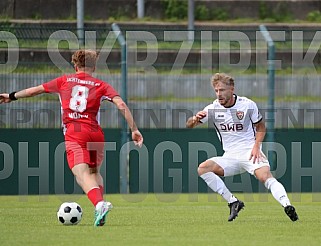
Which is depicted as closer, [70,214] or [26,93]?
[70,214]

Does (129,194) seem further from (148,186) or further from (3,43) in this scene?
(3,43)

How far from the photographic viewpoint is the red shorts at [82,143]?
10102 millimetres

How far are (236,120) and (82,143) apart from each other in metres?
2.26

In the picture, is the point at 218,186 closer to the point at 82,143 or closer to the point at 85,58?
the point at 82,143

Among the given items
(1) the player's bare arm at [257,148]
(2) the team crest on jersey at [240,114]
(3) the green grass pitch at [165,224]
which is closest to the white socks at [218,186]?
(3) the green grass pitch at [165,224]

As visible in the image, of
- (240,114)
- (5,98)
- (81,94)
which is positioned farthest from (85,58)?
(240,114)

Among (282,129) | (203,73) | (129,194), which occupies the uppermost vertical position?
(203,73)

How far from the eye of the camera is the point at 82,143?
10141 millimetres

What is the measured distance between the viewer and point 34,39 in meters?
17.3

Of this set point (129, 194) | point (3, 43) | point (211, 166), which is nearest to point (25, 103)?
point (3, 43)

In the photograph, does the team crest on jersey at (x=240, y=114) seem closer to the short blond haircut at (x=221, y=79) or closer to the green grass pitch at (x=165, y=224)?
the short blond haircut at (x=221, y=79)

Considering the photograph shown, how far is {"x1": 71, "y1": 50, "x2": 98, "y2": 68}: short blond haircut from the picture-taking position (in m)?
9.93

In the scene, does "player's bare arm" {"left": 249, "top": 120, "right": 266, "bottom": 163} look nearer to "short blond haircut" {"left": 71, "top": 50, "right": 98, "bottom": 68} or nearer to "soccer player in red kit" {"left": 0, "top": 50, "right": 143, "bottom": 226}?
"soccer player in red kit" {"left": 0, "top": 50, "right": 143, "bottom": 226}

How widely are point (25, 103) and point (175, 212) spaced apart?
5.72 metres
